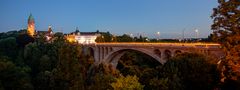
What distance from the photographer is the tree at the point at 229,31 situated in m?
24.3

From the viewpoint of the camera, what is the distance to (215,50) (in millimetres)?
36844

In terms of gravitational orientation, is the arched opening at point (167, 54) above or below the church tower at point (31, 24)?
below

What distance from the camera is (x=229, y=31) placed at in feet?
82.9

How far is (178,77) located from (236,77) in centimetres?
807

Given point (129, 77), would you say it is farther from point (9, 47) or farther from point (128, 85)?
point (9, 47)

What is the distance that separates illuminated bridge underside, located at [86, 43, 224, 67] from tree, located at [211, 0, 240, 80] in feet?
30.3

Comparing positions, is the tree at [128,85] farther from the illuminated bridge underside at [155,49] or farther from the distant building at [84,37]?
the distant building at [84,37]

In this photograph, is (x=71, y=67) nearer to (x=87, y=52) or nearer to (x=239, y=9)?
(x=239, y=9)

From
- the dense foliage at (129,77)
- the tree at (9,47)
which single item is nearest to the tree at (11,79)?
the dense foliage at (129,77)

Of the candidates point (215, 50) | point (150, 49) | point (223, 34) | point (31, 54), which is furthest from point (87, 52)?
point (223, 34)

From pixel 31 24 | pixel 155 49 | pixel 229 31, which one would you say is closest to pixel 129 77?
pixel 229 31

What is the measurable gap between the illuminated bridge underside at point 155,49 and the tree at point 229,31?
30.3ft

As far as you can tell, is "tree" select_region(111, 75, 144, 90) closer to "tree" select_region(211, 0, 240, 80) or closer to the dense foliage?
the dense foliage

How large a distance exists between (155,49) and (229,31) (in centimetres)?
2227
